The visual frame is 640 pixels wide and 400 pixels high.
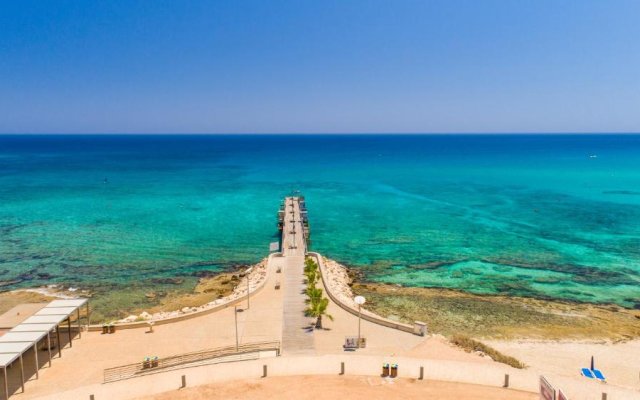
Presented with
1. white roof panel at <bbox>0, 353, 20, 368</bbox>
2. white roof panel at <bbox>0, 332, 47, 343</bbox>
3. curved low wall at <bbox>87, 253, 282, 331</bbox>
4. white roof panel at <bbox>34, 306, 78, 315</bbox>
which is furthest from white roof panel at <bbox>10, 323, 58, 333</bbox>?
curved low wall at <bbox>87, 253, 282, 331</bbox>

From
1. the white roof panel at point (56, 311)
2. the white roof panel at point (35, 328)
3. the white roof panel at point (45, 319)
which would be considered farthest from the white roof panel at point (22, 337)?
the white roof panel at point (56, 311)

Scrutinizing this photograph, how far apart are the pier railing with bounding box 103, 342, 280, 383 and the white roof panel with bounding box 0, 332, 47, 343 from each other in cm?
322

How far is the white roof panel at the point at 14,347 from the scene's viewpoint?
17516 millimetres

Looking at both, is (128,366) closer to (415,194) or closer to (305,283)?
(305,283)

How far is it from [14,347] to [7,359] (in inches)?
41.0

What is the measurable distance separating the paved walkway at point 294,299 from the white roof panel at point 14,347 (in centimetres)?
1082

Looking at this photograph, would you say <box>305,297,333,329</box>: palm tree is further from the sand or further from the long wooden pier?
the sand

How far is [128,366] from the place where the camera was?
19266 mm

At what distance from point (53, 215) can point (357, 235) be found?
139ft

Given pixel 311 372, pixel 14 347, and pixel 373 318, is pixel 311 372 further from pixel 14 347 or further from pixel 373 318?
pixel 14 347

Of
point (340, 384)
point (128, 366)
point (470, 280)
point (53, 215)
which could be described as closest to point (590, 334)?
point (470, 280)

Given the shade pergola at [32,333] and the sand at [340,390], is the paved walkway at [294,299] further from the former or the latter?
the shade pergola at [32,333]

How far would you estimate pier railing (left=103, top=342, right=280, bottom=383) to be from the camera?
62.5ft

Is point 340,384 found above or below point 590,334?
above
